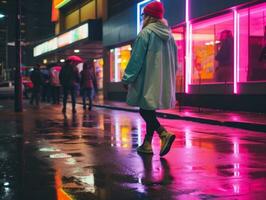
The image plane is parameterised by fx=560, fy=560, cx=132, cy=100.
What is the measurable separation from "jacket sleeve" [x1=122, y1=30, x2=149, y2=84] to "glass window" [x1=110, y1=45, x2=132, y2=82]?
2112 centimetres

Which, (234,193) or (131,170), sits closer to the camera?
(234,193)

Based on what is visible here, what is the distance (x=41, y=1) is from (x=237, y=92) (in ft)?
161

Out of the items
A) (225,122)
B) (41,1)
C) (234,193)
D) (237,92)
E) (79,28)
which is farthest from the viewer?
(41,1)

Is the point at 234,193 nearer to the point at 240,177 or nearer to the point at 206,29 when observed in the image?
the point at 240,177

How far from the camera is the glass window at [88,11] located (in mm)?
35384

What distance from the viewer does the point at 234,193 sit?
16.8ft

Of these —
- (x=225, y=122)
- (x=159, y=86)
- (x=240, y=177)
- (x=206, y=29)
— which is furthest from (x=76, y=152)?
(x=206, y=29)

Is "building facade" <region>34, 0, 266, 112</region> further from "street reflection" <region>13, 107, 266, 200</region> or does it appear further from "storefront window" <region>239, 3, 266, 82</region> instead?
"street reflection" <region>13, 107, 266, 200</region>

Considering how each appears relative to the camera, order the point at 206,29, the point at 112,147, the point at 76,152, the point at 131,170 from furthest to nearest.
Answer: the point at 206,29, the point at 112,147, the point at 76,152, the point at 131,170

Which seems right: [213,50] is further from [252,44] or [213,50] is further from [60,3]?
[60,3]

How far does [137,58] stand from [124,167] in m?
1.55

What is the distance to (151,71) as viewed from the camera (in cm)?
740

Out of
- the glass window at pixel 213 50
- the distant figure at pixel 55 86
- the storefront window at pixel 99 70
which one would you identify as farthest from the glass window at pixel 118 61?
the storefront window at pixel 99 70

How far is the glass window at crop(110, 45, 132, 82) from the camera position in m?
28.9
